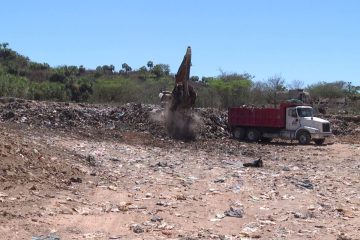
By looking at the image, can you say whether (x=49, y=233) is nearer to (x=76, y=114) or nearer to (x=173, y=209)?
(x=173, y=209)

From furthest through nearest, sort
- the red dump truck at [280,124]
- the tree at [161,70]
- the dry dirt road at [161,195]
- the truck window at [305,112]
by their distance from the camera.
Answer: the tree at [161,70]
the truck window at [305,112]
the red dump truck at [280,124]
the dry dirt road at [161,195]

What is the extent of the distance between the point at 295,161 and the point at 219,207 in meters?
9.37

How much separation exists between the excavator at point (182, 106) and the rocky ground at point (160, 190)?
8.34 feet

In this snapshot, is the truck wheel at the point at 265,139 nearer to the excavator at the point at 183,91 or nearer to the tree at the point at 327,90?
the excavator at the point at 183,91

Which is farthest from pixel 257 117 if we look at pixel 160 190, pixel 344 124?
pixel 160 190

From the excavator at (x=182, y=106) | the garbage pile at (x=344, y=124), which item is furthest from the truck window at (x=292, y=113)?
the garbage pile at (x=344, y=124)

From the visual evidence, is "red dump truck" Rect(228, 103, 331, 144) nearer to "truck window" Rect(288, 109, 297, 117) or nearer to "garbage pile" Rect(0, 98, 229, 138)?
"truck window" Rect(288, 109, 297, 117)

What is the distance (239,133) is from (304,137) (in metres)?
3.39

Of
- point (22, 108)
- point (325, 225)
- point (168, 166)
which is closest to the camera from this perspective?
point (325, 225)

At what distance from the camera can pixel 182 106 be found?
25062mm

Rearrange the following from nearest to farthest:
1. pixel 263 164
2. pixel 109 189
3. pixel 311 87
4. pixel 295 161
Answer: pixel 109 189
pixel 263 164
pixel 295 161
pixel 311 87

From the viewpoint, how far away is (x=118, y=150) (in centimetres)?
1806

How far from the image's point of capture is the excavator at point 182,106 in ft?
81.7

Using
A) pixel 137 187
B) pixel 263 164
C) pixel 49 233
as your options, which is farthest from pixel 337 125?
pixel 49 233
